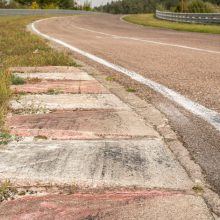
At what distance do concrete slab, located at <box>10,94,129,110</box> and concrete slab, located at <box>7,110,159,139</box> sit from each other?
0.24 m

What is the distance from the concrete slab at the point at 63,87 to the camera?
5.64 m

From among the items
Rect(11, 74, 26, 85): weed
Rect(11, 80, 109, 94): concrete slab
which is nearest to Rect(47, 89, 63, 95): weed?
Rect(11, 80, 109, 94): concrete slab

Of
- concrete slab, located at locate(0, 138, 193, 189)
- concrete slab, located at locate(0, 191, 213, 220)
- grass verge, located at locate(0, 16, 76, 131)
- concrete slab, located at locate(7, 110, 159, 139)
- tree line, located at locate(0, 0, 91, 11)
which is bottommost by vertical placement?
tree line, located at locate(0, 0, 91, 11)

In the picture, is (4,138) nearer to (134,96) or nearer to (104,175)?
(104,175)

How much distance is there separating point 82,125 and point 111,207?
1554mm

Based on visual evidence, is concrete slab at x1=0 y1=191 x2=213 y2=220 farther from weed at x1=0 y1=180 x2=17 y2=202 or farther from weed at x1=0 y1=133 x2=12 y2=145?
weed at x1=0 y1=133 x2=12 y2=145

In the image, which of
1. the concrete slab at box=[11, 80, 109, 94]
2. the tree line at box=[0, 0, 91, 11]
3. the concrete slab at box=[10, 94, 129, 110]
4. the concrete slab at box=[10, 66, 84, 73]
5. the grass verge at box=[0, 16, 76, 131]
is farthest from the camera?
the tree line at box=[0, 0, 91, 11]

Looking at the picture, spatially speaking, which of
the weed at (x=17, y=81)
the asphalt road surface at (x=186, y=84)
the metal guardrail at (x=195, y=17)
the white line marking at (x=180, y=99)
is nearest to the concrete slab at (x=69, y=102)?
the asphalt road surface at (x=186, y=84)

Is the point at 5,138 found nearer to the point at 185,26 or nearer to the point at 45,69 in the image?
the point at 45,69

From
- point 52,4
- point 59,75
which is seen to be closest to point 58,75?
point 59,75

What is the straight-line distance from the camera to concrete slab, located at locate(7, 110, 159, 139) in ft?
12.5

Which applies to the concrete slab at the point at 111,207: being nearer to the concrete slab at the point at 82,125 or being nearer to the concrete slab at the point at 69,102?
the concrete slab at the point at 82,125

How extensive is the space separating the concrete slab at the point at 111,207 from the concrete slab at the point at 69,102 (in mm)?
2173

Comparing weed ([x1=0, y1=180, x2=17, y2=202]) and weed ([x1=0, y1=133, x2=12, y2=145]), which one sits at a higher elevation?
weed ([x1=0, y1=180, x2=17, y2=202])
